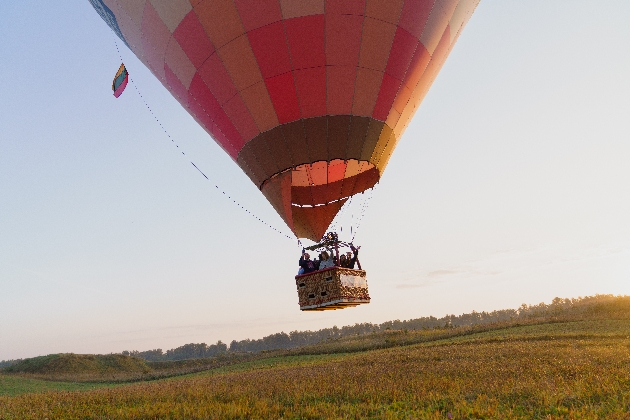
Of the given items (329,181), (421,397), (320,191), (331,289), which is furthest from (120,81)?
(421,397)

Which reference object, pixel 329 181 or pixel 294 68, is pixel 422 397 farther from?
pixel 294 68

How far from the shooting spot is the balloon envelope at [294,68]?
9.52m

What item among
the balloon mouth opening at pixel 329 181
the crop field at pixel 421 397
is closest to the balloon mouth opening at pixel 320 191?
the balloon mouth opening at pixel 329 181

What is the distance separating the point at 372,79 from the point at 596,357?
33.6ft

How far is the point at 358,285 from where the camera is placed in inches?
430

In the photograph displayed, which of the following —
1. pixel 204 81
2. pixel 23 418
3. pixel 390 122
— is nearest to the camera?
pixel 23 418

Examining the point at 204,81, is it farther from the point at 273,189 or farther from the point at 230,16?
the point at 273,189

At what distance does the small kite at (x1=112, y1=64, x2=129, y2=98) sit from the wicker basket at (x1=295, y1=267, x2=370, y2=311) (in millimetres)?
10168

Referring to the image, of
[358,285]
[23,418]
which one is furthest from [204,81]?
[23,418]

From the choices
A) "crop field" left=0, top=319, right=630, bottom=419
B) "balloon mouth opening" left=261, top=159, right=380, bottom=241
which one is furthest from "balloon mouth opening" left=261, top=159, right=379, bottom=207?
"crop field" left=0, top=319, right=630, bottom=419

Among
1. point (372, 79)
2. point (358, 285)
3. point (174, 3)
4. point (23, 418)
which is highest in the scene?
point (174, 3)

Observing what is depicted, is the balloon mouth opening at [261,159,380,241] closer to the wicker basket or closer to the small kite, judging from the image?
the wicker basket

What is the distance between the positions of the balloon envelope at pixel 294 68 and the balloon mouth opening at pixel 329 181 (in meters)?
0.19

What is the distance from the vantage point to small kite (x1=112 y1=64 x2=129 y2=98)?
1549 centimetres
